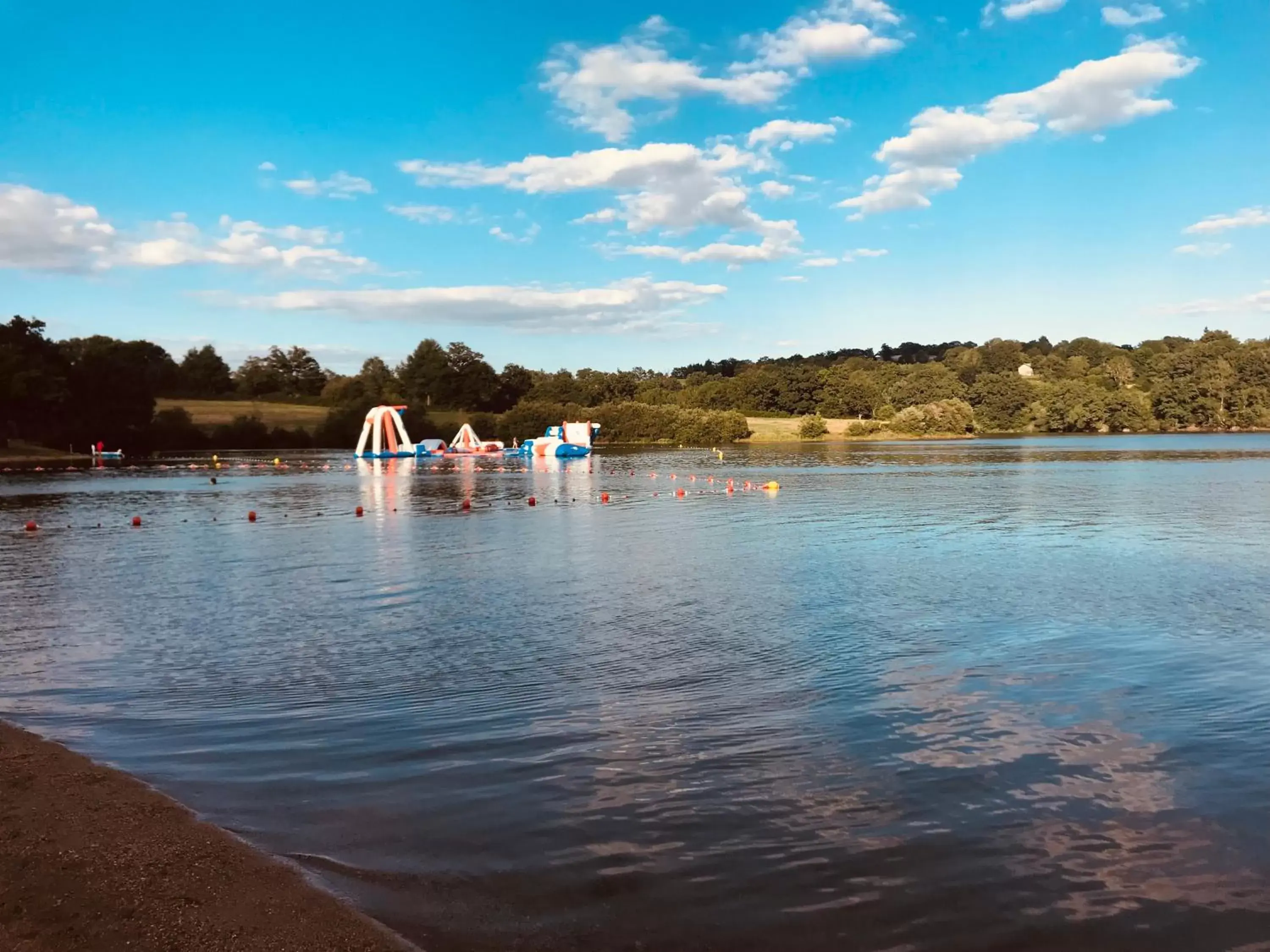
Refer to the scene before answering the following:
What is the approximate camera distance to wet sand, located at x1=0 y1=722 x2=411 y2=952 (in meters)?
5.24

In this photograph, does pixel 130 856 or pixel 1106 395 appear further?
pixel 1106 395

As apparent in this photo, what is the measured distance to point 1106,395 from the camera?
146m

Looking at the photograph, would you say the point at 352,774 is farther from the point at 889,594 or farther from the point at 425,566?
the point at 425,566

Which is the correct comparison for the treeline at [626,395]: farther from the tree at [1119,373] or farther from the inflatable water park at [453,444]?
the inflatable water park at [453,444]

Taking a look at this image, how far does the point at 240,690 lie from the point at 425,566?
34.9ft

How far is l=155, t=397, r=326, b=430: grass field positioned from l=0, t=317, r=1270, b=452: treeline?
7.47 ft

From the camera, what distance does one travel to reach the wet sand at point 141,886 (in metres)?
5.24

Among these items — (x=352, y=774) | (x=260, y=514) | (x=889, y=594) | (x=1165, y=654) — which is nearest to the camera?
(x=352, y=774)

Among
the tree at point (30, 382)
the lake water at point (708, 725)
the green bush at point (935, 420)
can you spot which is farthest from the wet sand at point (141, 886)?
the green bush at point (935, 420)

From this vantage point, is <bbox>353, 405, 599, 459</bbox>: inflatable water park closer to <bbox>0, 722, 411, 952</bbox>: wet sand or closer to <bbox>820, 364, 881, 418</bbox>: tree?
<bbox>820, 364, 881, 418</bbox>: tree

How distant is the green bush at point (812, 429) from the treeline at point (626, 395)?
279 inches

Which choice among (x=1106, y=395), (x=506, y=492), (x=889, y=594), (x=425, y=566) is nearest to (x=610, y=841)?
(x=889, y=594)

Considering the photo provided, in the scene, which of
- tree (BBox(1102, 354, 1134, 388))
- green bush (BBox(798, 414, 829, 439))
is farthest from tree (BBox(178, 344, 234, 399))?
tree (BBox(1102, 354, 1134, 388))

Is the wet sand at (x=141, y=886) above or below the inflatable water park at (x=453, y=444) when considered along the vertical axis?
below
